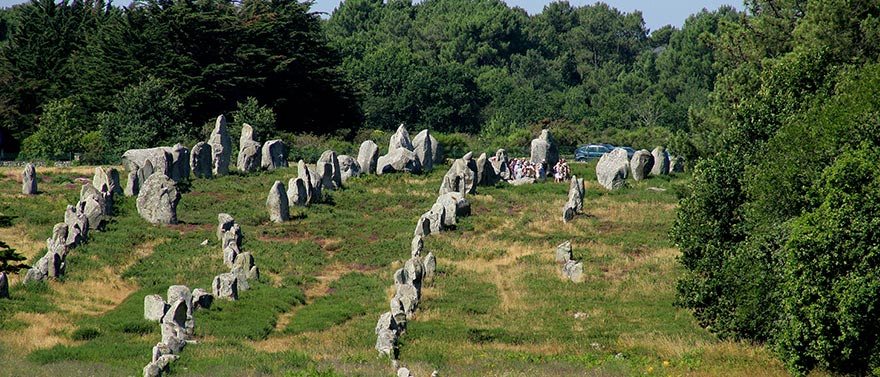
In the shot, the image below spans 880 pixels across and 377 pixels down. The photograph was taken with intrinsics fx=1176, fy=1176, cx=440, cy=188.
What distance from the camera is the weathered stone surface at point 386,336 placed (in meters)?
28.8

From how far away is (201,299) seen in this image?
34.5 metres

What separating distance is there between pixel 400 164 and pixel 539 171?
27.1 feet

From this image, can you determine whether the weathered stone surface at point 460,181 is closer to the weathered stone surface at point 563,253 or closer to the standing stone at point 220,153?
the standing stone at point 220,153

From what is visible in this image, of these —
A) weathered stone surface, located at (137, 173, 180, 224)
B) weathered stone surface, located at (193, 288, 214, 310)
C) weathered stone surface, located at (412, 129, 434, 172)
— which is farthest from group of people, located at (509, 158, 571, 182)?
weathered stone surface, located at (193, 288, 214, 310)

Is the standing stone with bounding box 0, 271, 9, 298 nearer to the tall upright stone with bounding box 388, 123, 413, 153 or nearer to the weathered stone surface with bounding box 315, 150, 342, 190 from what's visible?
the weathered stone surface with bounding box 315, 150, 342, 190

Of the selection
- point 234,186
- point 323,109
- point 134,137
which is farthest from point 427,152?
point 323,109

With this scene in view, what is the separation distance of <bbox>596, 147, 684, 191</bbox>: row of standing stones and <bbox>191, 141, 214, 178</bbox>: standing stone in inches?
835

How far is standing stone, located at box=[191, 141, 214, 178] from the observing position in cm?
6219

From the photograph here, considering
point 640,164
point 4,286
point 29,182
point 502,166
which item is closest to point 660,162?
point 640,164

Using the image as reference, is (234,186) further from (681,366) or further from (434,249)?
(681,366)

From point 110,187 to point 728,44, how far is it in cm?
2966

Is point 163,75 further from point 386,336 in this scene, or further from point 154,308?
point 386,336

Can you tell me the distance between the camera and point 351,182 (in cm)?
6353

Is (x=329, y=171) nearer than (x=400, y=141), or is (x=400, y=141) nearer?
(x=329, y=171)
